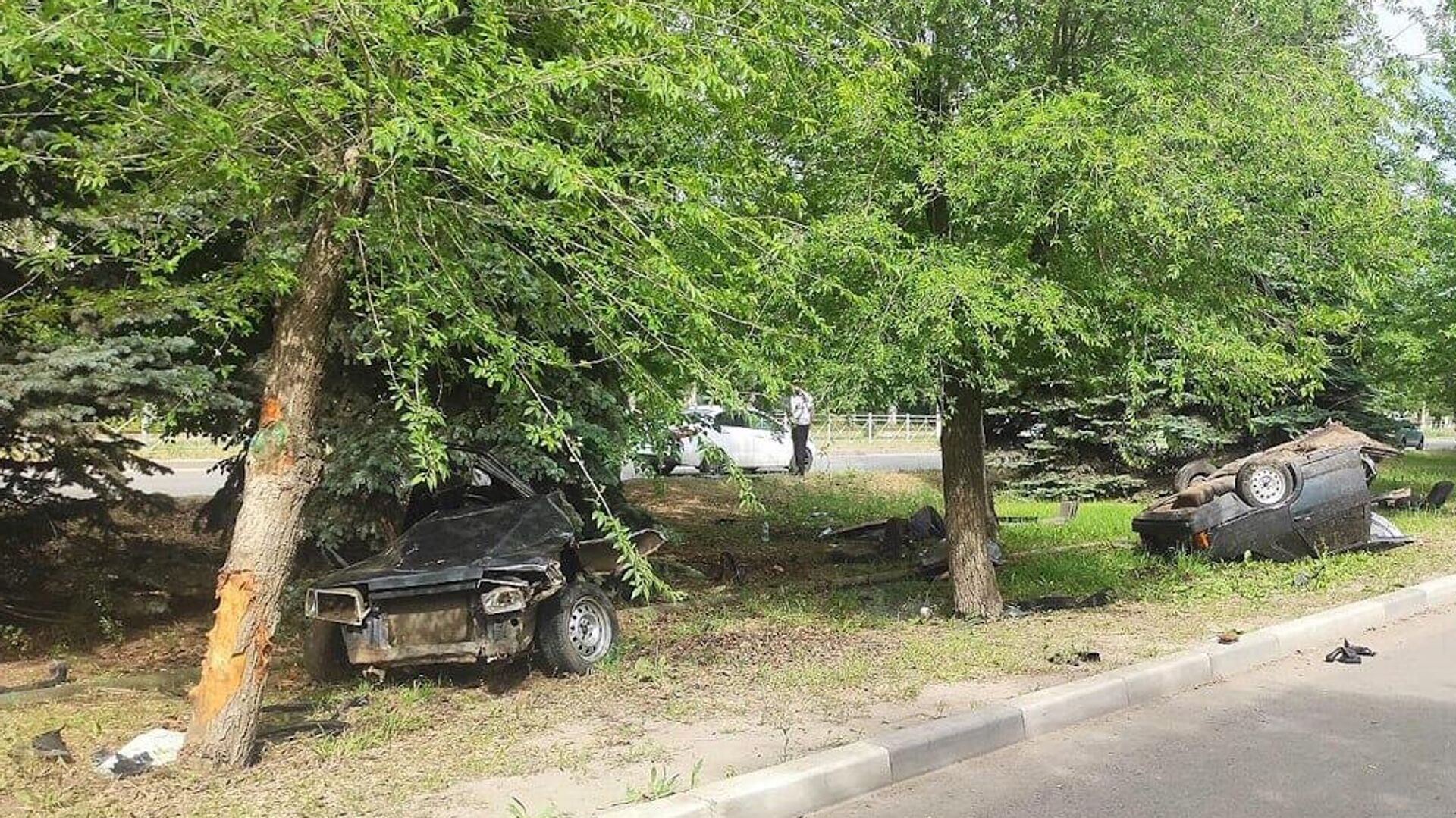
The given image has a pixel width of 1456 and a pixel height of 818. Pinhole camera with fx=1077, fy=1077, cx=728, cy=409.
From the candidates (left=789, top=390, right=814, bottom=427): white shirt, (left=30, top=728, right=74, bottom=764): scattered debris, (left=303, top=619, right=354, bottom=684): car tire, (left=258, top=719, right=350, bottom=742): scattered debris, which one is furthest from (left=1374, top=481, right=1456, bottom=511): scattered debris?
(left=30, top=728, right=74, bottom=764): scattered debris

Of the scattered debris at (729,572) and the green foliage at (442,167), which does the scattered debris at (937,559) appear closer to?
the scattered debris at (729,572)

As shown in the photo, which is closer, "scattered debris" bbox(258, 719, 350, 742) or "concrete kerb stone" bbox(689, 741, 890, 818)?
"concrete kerb stone" bbox(689, 741, 890, 818)

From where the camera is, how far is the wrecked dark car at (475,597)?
628 centimetres

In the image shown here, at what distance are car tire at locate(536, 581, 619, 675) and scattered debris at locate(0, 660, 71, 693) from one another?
10.00 ft

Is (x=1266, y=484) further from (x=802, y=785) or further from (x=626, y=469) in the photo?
(x=626, y=469)

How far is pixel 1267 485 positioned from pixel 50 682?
35.2ft

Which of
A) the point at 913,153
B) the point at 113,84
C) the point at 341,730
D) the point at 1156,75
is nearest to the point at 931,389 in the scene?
the point at 913,153

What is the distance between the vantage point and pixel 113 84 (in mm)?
4914

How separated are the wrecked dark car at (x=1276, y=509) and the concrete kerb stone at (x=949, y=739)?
6341mm

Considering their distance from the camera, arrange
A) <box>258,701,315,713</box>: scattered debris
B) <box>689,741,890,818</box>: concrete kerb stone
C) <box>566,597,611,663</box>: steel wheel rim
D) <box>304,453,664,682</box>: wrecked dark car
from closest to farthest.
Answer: <box>689,741,890,818</box>: concrete kerb stone, <box>258,701,315,713</box>: scattered debris, <box>304,453,664,682</box>: wrecked dark car, <box>566,597,611,663</box>: steel wheel rim

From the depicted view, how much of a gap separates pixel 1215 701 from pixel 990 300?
9.21 ft

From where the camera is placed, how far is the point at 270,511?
5.04 meters

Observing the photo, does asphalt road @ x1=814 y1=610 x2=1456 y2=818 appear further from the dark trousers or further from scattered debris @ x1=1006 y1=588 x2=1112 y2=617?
the dark trousers

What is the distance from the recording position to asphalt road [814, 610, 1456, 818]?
15.3 feet
